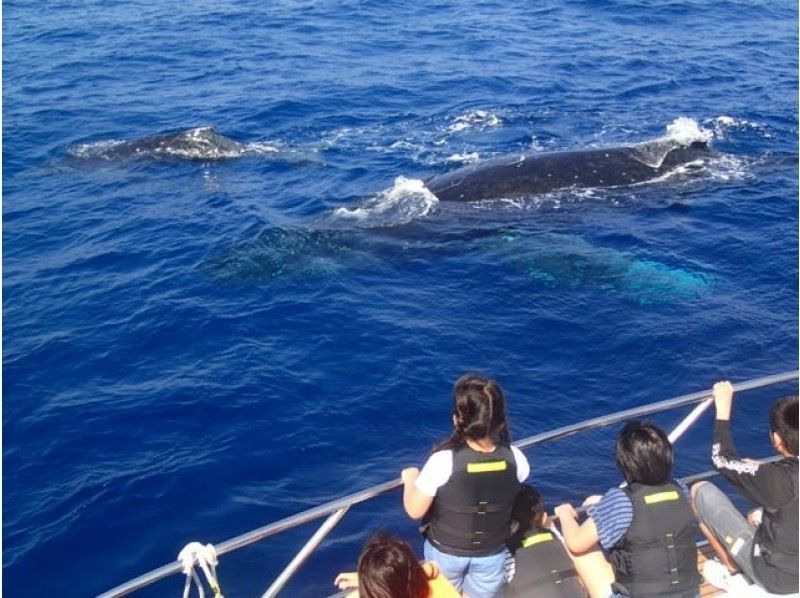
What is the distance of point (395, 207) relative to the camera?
21.0 meters

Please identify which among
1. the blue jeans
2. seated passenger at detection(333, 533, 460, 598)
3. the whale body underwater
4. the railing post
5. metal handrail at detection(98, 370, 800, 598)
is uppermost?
seated passenger at detection(333, 533, 460, 598)

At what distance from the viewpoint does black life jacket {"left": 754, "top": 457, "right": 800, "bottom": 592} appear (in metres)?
6.52

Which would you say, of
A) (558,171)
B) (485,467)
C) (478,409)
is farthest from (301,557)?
(558,171)

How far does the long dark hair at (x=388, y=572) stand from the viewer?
16.9ft

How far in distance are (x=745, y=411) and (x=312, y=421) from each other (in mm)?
6632

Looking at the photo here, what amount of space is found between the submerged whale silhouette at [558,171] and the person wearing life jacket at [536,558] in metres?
13.8

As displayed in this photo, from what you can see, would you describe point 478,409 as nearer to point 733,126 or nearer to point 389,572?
point 389,572

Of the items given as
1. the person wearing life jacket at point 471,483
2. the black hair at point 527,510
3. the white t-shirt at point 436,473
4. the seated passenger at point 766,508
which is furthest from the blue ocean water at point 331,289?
the seated passenger at point 766,508

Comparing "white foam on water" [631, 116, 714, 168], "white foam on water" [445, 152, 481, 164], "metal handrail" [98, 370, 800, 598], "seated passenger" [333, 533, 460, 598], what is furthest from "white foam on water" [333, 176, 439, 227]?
"seated passenger" [333, 533, 460, 598]

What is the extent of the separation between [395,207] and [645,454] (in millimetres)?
15036

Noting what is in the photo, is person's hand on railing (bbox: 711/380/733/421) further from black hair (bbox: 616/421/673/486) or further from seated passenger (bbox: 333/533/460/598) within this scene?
seated passenger (bbox: 333/533/460/598)

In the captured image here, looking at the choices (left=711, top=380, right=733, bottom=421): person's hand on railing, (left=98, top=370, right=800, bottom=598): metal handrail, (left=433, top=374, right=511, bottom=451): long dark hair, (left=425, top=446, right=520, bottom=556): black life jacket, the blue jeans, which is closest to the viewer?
(left=98, top=370, right=800, bottom=598): metal handrail

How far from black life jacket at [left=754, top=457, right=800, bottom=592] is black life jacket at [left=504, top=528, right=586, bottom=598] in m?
1.46

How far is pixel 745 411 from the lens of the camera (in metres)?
13.9
